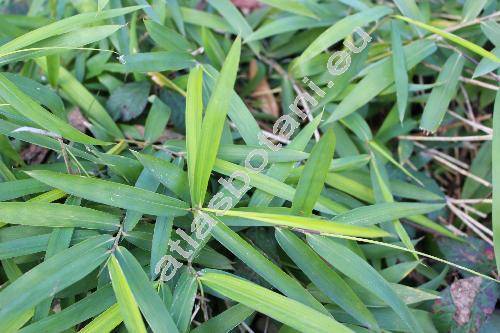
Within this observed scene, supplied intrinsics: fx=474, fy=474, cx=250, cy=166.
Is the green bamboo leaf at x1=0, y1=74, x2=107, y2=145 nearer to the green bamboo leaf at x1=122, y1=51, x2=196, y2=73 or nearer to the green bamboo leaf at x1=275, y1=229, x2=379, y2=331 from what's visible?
the green bamboo leaf at x1=122, y1=51, x2=196, y2=73

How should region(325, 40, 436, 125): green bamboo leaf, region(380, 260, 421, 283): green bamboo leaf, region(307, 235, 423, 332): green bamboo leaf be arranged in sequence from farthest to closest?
1. region(325, 40, 436, 125): green bamboo leaf
2. region(380, 260, 421, 283): green bamboo leaf
3. region(307, 235, 423, 332): green bamboo leaf

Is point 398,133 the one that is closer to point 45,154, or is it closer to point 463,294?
point 463,294

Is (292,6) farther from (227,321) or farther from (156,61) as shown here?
(227,321)

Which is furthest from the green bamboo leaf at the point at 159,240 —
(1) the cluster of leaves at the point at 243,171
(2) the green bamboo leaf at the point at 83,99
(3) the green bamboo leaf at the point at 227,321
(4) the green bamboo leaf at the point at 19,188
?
(2) the green bamboo leaf at the point at 83,99

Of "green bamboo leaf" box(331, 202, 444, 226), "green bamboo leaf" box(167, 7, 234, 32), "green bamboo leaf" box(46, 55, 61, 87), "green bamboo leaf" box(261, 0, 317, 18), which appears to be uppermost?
"green bamboo leaf" box(261, 0, 317, 18)

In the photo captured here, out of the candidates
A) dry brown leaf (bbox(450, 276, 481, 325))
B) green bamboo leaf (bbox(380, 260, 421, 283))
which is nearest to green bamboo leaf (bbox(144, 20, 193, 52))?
green bamboo leaf (bbox(380, 260, 421, 283))

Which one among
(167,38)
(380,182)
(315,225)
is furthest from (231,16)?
(315,225)
